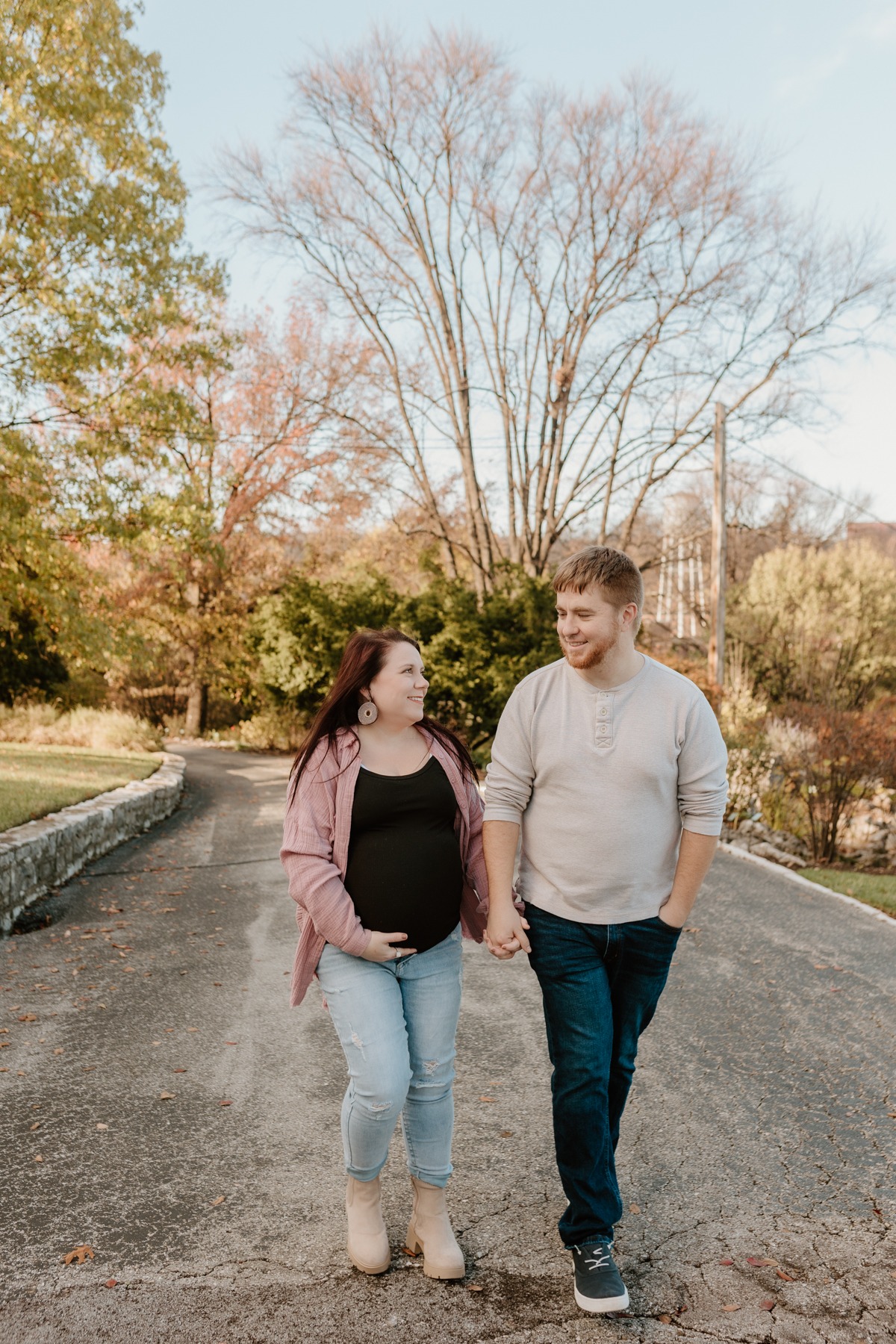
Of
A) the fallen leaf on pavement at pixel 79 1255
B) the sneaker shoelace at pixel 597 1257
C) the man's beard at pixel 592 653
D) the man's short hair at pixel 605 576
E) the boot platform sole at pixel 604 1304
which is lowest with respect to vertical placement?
the fallen leaf on pavement at pixel 79 1255

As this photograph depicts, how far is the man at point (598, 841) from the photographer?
2.88m

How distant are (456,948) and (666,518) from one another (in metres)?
39.4

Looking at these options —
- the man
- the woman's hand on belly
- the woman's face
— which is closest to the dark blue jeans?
the man

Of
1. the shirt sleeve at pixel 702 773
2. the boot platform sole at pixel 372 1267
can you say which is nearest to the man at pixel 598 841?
the shirt sleeve at pixel 702 773

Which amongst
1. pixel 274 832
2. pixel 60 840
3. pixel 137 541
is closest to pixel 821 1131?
pixel 60 840

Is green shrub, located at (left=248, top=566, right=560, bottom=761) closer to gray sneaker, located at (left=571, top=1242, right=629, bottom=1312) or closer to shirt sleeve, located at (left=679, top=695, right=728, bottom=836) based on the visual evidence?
shirt sleeve, located at (left=679, top=695, right=728, bottom=836)

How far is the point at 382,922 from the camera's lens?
9.62 feet

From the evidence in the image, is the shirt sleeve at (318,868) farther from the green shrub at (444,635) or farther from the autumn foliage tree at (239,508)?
the autumn foliage tree at (239,508)

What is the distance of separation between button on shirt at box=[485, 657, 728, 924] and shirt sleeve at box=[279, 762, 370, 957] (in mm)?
467

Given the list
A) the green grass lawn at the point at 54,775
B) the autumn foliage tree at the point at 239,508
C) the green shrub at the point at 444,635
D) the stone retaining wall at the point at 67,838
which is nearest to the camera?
the stone retaining wall at the point at 67,838

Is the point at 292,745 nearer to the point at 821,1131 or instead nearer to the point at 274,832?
the point at 274,832

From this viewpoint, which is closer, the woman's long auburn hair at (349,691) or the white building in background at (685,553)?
the woman's long auburn hair at (349,691)

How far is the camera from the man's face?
289 cm

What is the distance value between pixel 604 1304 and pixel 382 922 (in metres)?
1.13
